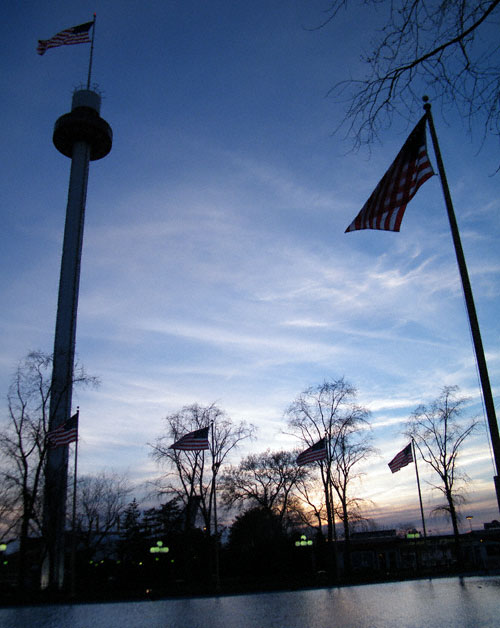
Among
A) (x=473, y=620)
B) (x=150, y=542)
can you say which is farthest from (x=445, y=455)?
(x=473, y=620)

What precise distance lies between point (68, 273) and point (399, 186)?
158 feet

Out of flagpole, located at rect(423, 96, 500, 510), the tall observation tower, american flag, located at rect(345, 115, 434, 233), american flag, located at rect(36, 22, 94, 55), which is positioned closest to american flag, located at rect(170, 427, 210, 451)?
the tall observation tower

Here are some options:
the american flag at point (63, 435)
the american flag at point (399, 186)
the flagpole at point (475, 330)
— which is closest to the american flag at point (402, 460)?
the american flag at point (63, 435)

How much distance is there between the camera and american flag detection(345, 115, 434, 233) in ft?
32.7

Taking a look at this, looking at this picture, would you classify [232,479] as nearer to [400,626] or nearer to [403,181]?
[400,626]

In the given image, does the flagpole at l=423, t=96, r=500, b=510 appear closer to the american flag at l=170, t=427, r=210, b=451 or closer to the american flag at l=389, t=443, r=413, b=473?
the american flag at l=170, t=427, r=210, b=451

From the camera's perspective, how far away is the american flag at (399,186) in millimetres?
9953

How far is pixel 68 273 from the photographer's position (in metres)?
53.6

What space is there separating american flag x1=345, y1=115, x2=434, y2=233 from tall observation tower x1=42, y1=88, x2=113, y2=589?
28.6 metres

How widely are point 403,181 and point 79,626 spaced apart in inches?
586

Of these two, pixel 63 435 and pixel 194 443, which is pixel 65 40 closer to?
pixel 63 435

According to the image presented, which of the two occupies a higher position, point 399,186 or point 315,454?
point 399,186

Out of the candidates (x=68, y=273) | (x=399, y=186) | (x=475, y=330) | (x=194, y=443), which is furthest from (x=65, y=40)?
(x=475, y=330)

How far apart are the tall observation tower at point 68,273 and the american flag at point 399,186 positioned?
28562mm
